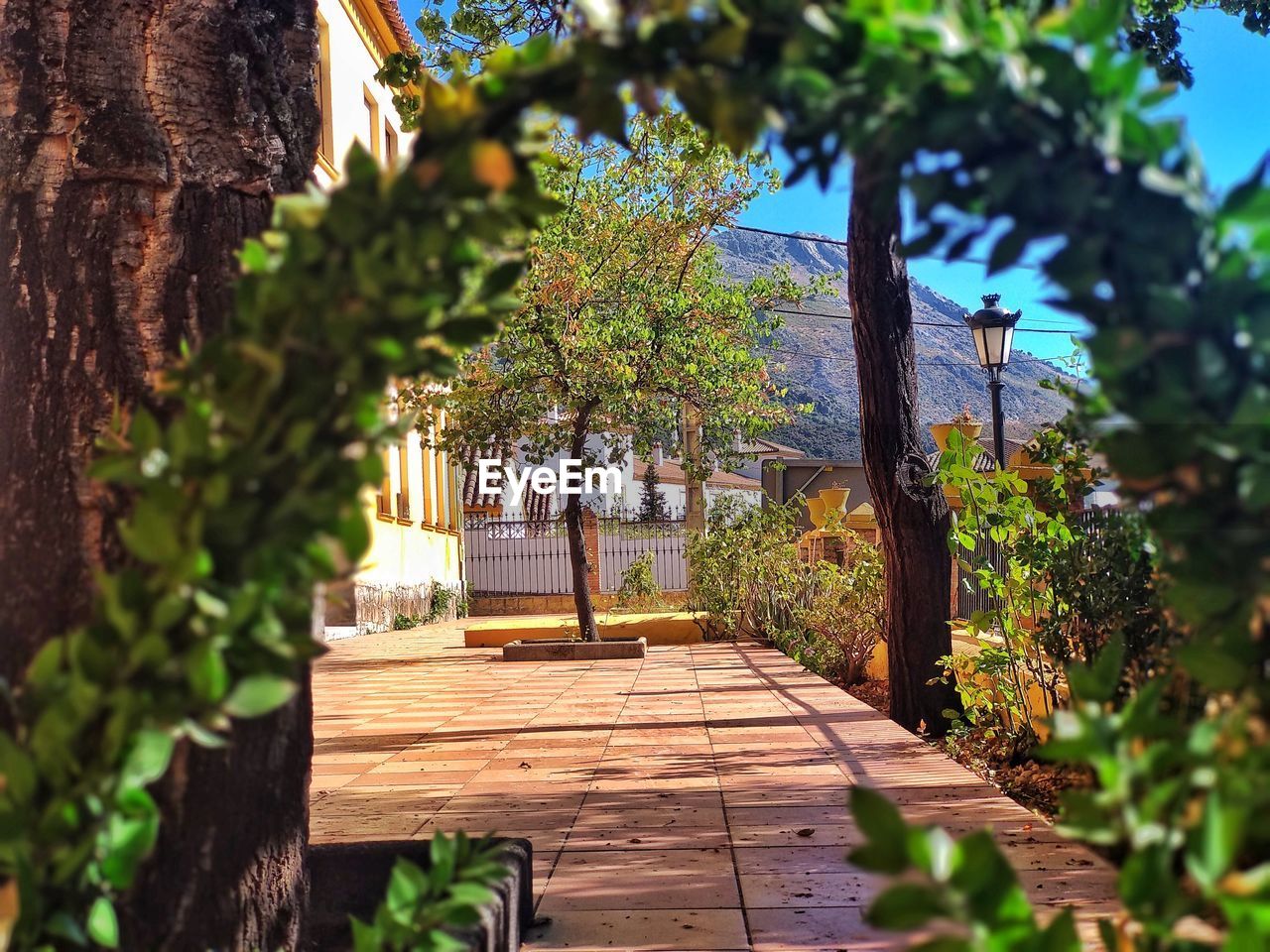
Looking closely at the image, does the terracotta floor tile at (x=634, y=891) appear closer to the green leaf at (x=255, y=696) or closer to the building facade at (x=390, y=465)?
the green leaf at (x=255, y=696)

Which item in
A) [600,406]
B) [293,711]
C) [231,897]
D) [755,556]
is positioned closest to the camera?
[231,897]

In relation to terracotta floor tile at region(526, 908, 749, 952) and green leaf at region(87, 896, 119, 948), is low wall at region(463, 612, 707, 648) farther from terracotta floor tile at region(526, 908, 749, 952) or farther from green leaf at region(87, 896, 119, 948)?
green leaf at region(87, 896, 119, 948)

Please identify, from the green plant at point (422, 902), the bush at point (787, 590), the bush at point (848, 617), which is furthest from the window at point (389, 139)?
the green plant at point (422, 902)

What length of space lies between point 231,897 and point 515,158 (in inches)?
56.9

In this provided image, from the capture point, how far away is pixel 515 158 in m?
0.81

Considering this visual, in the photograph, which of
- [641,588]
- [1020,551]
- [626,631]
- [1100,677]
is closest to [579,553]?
[626,631]

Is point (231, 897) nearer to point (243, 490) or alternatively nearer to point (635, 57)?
point (243, 490)

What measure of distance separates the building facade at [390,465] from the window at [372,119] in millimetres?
17

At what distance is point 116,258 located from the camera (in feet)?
6.67

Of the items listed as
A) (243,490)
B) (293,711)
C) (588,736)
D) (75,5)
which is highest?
(75,5)

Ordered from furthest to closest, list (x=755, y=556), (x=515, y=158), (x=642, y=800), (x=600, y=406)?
(x=600, y=406) < (x=755, y=556) < (x=642, y=800) < (x=515, y=158)

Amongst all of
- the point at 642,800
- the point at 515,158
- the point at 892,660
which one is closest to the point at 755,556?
the point at 892,660

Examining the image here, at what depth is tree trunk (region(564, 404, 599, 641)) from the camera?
47.1 ft

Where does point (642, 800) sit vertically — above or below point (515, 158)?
below
